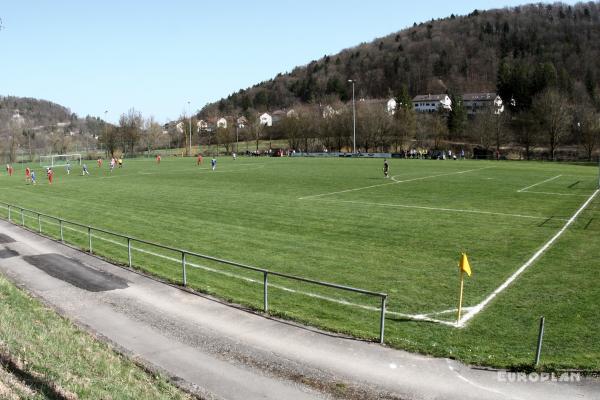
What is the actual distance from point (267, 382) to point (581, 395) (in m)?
5.30

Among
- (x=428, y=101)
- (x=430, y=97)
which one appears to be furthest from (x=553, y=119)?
(x=428, y=101)

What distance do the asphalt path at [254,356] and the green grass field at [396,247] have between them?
928mm

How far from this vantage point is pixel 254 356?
9.98 m

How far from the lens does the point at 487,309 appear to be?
533 inches

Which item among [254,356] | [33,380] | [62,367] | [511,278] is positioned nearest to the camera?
[33,380]

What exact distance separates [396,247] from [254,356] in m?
12.1

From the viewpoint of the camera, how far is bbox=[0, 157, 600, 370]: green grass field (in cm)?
1209

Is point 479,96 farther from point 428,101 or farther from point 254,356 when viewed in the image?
point 254,356

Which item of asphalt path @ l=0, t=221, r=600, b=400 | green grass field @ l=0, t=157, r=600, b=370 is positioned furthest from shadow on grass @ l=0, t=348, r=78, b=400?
green grass field @ l=0, t=157, r=600, b=370

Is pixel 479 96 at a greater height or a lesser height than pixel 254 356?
greater

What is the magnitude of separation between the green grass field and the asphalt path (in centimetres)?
93

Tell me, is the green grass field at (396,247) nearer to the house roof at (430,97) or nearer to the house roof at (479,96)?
the house roof at (479,96)

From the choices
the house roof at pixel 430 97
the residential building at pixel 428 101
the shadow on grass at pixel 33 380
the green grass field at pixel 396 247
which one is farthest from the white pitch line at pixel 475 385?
the house roof at pixel 430 97

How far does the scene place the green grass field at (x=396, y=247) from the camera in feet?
39.7
